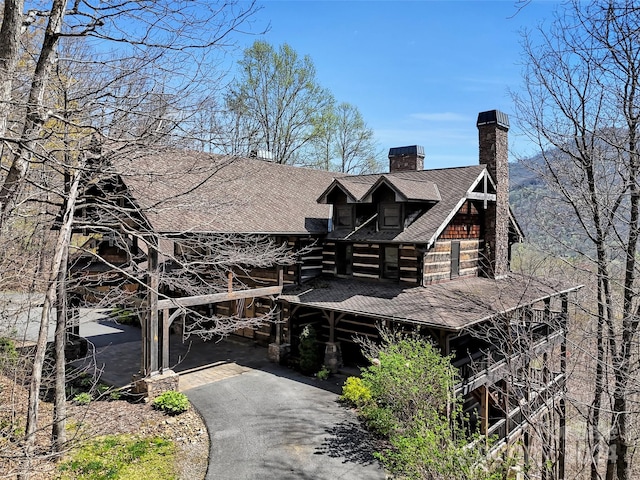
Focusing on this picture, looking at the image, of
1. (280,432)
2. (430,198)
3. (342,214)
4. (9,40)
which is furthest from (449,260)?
(9,40)

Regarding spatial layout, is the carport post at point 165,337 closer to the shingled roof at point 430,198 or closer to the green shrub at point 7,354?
the green shrub at point 7,354

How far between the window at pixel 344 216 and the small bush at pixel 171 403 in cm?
985

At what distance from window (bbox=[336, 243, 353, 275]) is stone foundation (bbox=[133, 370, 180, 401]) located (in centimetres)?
846

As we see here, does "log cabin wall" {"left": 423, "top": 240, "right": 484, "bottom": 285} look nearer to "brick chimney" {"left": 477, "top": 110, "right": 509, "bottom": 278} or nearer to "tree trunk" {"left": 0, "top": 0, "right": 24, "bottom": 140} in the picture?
"brick chimney" {"left": 477, "top": 110, "right": 509, "bottom": 278}

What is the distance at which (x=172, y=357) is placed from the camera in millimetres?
18250

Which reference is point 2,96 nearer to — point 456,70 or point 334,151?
point 456,70

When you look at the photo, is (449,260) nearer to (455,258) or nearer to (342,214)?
(455,258)

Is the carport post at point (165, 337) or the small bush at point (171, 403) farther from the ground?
the carport post at point (165, 337)

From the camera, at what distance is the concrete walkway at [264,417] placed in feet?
32.4

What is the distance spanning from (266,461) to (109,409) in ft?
17.7

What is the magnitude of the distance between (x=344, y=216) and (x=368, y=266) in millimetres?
2658

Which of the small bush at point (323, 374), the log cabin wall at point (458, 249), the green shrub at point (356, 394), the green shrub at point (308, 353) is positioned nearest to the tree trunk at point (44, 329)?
the green shrub at point (356, 394)

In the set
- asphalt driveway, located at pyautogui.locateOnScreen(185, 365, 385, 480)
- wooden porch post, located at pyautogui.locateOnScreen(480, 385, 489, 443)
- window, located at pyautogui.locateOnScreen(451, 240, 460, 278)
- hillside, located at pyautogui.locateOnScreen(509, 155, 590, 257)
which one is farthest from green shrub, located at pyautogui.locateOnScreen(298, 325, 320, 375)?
hillside, located at pyautogui.locateOnScreen(509, 155, 590, 257)

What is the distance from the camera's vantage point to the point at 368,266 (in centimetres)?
1794
